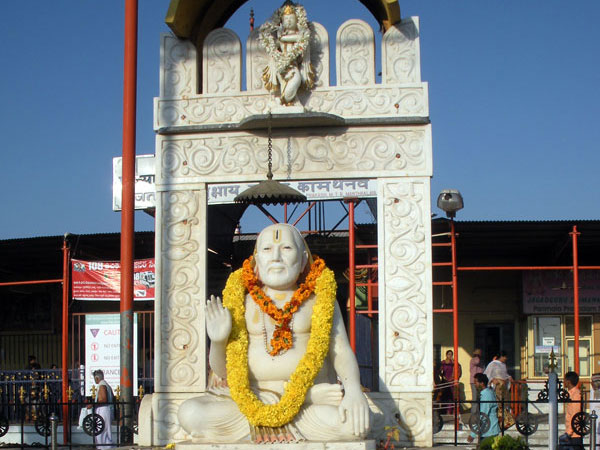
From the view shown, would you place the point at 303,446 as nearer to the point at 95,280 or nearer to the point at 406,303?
the point at 406,303

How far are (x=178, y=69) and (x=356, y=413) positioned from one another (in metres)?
4.59

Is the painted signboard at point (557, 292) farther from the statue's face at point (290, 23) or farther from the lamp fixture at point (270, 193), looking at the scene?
the statue's face at point (290, 23)

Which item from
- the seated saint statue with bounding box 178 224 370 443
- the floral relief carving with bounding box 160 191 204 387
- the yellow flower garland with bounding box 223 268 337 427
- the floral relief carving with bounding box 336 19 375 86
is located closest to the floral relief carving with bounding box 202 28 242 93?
the floral relief carving with bounding box 336 19 375 86

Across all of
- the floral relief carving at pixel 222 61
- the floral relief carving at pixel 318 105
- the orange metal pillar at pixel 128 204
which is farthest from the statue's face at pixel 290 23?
the orange metal pillar at pixel 128 204

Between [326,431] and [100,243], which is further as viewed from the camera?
[100,243]

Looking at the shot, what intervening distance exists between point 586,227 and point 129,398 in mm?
8810

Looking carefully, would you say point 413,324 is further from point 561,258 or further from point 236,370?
point 561,258

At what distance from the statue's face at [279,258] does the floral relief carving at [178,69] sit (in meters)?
2.67

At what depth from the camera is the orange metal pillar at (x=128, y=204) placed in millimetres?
9672

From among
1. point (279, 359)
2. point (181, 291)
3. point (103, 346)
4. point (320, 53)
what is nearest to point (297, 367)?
point (279, 359)

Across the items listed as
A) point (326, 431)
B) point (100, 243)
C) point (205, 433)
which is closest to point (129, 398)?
point (205, 433)

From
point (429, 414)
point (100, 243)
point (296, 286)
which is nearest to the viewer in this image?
point (296, 286)

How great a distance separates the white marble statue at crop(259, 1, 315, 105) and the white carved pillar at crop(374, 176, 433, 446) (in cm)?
141

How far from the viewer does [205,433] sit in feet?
25.5
